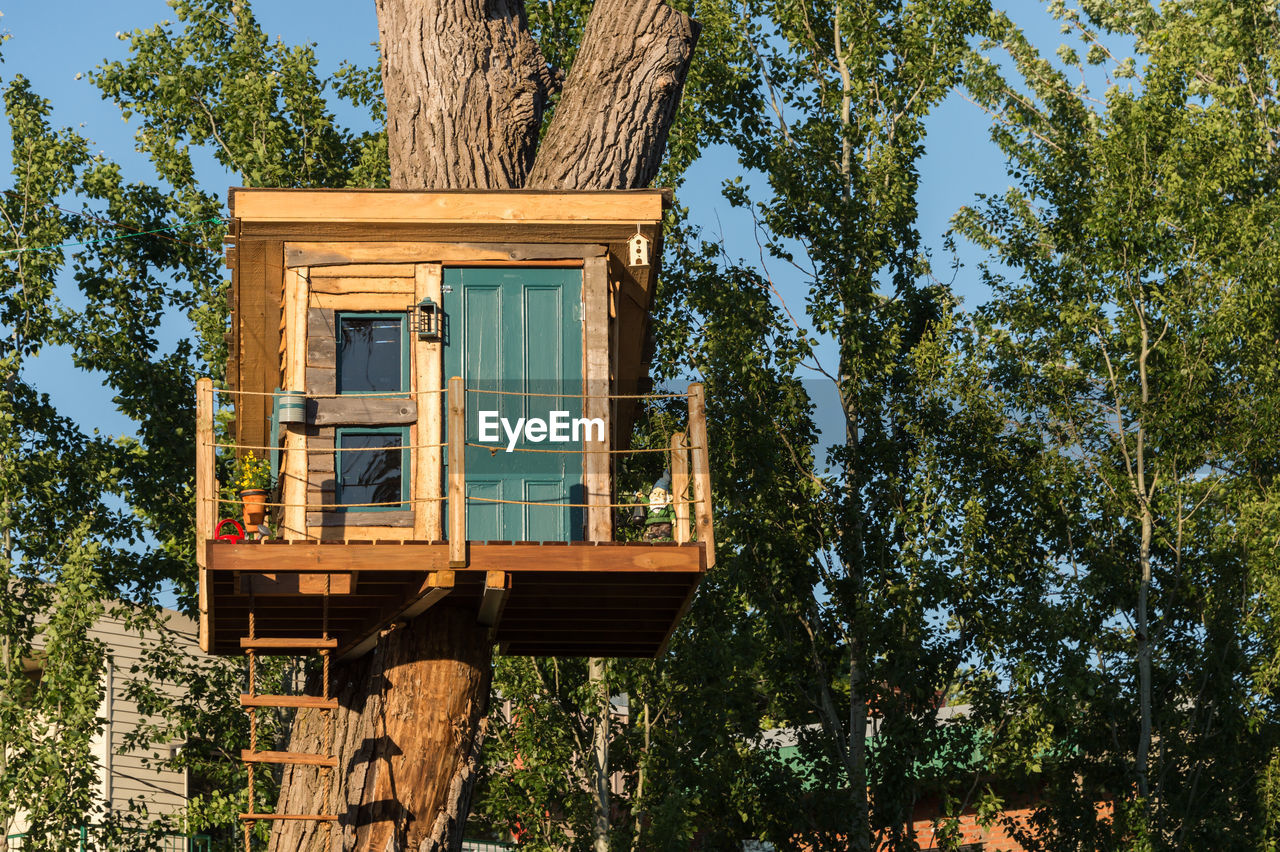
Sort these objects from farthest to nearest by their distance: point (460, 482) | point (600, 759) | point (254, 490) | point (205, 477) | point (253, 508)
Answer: point (600, 759)
point (254, 490)
point (253, 508)
point (205, 477)
point (460, 482)

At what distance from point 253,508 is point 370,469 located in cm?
88

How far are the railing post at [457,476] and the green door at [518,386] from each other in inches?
22.6

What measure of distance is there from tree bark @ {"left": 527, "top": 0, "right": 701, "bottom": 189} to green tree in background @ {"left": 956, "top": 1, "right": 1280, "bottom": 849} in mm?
9058

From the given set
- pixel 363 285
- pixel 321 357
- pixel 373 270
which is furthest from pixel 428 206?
pixel 321 357

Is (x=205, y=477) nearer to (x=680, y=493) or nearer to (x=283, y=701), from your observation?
(x=283, y=701)

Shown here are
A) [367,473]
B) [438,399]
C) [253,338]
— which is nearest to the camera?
[367,473]

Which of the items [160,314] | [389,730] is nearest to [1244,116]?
[160,314]

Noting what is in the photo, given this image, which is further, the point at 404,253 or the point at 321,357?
the point at 404,253

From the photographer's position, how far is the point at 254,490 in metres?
11.4

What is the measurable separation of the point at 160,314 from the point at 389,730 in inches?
503

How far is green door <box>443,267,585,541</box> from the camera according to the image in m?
11.7

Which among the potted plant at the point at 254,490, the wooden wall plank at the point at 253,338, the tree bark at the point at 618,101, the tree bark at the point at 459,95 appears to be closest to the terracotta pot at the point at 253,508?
the potted plant at the point at 254,490

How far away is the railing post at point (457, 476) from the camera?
1063 cm

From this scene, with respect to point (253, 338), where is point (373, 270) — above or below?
above
